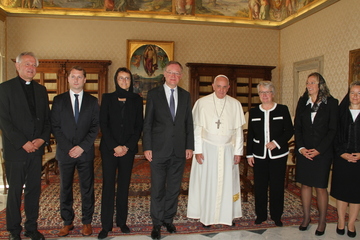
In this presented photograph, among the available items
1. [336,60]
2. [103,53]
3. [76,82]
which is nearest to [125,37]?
[103,53]

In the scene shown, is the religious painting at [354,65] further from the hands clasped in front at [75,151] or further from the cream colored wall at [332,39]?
the hands clasped in front at [75,151]

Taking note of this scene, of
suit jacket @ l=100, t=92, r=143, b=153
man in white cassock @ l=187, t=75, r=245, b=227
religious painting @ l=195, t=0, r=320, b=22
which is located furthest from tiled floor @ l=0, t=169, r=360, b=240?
religious painting @ l=195, t=0, r=320, b=22

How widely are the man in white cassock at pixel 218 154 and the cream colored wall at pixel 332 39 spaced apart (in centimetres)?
562

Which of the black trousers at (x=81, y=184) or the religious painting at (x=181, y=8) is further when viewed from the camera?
the religious painting at (x=181, y=8)

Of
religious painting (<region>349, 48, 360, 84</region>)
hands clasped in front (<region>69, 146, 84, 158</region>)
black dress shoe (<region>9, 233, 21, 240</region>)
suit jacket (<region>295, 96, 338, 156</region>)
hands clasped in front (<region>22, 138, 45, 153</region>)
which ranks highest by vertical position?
religious painting (<region>349, 48, 360, 84</region>)

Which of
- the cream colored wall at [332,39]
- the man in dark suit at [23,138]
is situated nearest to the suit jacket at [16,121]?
the man in dark suit at [23,138]

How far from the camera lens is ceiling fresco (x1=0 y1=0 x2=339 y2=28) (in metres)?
10.4

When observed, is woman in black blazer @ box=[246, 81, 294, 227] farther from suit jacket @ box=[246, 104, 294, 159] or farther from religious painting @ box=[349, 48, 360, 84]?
religious painting @ box=[349, 48, 360, 84]

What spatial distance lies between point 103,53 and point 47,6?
247 centimetres

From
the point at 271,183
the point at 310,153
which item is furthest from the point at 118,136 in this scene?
the point at 310,153

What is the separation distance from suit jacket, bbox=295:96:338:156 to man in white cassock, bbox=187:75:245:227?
79 centimetres

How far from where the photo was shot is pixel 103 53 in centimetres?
1084

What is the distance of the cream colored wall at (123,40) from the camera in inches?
416

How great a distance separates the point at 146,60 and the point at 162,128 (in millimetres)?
7657
